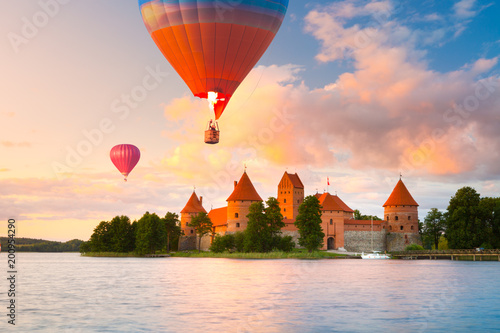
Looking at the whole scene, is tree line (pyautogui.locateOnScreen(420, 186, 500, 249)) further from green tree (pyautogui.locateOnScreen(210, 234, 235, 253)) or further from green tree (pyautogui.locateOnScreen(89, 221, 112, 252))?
green tree (pyautogui.locateOnScreen(89, 221, 112, 252))

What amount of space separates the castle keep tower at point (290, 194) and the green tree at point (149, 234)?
869 inches

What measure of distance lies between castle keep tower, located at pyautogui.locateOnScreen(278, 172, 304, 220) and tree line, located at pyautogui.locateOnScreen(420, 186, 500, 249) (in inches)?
1219

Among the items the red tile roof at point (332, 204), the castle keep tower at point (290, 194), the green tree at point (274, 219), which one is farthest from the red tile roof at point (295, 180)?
the green tree at point (274, 219)

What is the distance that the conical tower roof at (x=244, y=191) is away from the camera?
244 ft

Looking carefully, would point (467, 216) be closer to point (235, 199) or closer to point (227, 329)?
point (235, 199)

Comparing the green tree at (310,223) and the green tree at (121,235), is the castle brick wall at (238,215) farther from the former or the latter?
the green tree at (310,223)

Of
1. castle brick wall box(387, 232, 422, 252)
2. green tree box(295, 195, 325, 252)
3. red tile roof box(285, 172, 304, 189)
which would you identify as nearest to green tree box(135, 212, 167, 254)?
green tree box(295, 195, 325, 252)

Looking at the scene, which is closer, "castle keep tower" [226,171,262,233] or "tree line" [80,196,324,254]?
"tree line" [80,196,324,254]

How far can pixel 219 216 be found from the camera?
272 ft

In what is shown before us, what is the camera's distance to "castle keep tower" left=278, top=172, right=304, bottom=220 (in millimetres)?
85750

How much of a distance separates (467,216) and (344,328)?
147ft

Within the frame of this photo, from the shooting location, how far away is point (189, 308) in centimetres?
2031

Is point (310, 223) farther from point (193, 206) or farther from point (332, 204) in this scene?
point (193, 206)

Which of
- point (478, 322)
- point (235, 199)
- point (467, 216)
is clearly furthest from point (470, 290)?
point (235, 199)
